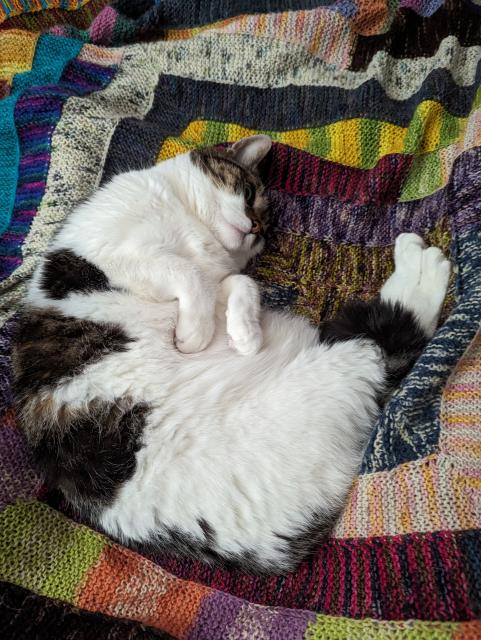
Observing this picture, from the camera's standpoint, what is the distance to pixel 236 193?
1.24 meters

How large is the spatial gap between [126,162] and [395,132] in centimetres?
71

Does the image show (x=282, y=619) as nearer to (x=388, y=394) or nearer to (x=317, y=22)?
(x=388, y=394)

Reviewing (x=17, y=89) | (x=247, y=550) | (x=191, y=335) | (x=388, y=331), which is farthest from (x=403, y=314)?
(x=17, y=89)

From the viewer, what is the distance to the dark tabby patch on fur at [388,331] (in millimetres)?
948

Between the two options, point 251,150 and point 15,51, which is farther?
point 15,51

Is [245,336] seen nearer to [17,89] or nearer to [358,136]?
[358,136]

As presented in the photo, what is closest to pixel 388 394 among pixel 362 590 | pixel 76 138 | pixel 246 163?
pixel 362 590

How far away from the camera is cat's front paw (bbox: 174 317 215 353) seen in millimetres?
1014

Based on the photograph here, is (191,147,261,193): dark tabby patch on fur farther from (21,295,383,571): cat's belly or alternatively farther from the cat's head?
(21,295,383,571): cat's belly

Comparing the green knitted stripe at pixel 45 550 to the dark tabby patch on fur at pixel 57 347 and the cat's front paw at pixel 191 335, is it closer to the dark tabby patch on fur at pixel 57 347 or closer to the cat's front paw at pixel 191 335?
the dark tabby patch on fur at pixel 57 347

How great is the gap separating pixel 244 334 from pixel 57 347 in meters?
0.37

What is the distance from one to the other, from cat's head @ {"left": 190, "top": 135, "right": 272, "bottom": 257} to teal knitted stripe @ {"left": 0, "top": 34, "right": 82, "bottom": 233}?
0.52 meters

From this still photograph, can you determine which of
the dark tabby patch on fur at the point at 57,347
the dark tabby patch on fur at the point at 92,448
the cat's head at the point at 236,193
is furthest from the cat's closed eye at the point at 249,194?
the dark tabby patch on fur at the point at 92,448

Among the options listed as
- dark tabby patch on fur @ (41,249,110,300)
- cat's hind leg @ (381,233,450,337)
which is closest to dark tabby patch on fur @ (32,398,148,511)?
dark tabby patch on fur @ (41,249,110,300)
